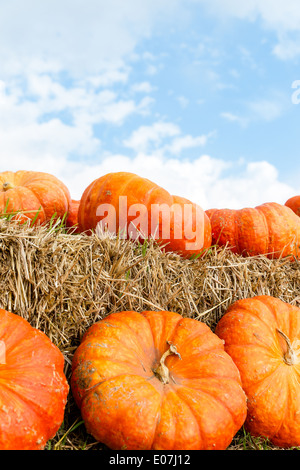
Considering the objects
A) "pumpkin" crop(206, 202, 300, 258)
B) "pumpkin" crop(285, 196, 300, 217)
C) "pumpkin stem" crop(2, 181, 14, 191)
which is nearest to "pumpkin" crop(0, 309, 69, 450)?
"pumpkin stem" crop(2, 181, 14, 191)

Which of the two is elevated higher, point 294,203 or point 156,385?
point 294,203

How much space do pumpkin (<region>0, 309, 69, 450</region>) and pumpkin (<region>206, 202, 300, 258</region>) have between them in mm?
2222

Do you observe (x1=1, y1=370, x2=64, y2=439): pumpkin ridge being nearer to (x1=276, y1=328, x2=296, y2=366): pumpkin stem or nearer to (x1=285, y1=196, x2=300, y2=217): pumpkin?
(x1=276, y1=328, x2=296, y2=366): pumpkin stem

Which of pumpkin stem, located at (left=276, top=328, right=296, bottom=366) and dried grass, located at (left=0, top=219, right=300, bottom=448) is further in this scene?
pumpkin stem, located at (left=276, top=328, right=296, bottom=366)

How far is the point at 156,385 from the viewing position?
222 cm

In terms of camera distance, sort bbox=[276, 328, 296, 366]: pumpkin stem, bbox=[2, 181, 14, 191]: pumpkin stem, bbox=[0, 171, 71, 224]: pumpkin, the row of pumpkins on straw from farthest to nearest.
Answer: bbox=[2, 181, 14, 191]: pumpkin stem → bbox=[0, 171, 71, 224]: pumpkin → bbox=[276, 328, 296, 366]: pumpkin stem → the row of pumpkins on straw

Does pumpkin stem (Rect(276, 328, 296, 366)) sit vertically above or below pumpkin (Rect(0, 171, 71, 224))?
below

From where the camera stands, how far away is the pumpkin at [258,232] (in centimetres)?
401

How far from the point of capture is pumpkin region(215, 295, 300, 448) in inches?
101

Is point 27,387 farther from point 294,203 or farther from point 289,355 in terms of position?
Result: point 294,203

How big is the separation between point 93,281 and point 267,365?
125cm

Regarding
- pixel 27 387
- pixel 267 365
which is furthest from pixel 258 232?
pixel 27 387

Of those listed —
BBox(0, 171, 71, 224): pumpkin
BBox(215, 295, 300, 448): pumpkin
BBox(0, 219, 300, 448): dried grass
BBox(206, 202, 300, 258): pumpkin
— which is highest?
BBox(0, 171, 71, 224): pumpkin

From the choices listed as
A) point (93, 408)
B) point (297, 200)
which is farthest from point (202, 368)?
point (297, 200)
